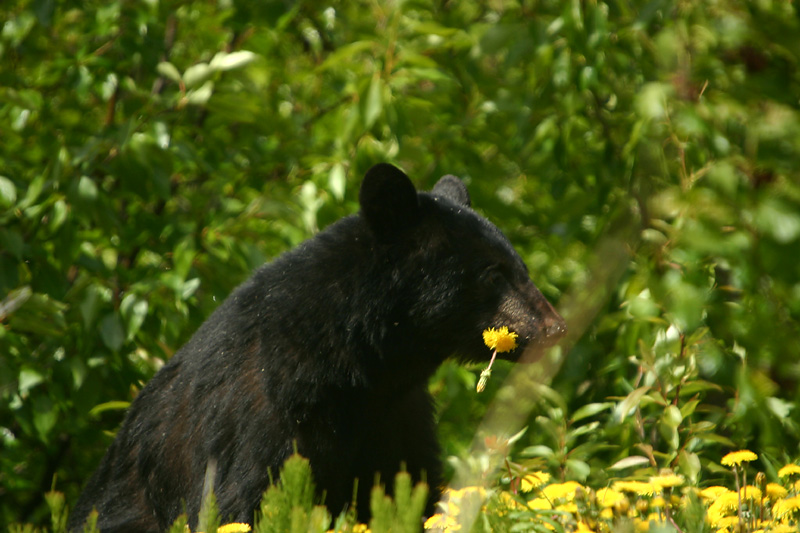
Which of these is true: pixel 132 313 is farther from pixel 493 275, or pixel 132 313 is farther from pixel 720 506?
pixel 720 506

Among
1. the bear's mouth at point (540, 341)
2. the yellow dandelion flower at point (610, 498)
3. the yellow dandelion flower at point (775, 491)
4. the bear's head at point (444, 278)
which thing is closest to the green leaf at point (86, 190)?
the bear's head at point (444, 278)

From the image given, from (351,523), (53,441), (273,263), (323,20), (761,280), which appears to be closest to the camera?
(761,280)

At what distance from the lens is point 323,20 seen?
628 centimetres

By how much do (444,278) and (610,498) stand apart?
57.3 inches

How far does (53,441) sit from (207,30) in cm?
267

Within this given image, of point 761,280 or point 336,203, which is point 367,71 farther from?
point 761,280

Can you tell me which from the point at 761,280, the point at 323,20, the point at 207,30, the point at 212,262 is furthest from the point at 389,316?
the point at 323,20

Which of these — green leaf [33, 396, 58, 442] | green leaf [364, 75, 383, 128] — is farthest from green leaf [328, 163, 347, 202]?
A: green leaf [33, 396, 58, 442]

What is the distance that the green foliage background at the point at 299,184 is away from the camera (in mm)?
3596

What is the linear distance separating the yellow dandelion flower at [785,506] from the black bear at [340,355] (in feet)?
3.93

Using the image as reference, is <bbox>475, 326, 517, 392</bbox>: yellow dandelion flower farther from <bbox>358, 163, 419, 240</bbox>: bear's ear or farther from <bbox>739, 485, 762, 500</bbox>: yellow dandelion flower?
<bbox>739, 485, 762, 500</bbox>: yellow dandelion flower

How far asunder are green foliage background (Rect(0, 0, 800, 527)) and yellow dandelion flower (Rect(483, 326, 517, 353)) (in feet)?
0.87

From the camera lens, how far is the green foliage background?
3.60 metres

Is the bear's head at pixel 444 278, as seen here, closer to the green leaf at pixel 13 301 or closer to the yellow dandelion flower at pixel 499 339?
the yellow dandelion flower at pixel 499 339
